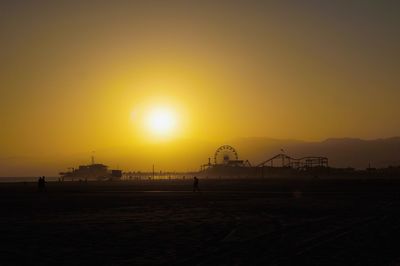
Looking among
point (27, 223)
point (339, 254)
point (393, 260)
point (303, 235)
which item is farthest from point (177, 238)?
point (27, 223)

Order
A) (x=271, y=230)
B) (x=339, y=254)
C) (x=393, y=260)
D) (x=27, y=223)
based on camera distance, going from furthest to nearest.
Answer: (x=27, y=223), (x=271, y=230), (x=339, y=254), (x=393, y=260)

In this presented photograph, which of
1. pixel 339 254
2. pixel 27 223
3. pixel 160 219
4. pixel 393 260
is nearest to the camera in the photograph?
pixel 393 260

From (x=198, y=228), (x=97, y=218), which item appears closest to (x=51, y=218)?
(x=97, y=218)

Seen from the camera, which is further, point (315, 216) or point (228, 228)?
point (315, 216)

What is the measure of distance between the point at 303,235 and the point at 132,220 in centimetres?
939

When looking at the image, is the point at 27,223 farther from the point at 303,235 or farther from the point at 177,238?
the point at 303,235

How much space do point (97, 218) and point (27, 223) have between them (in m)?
3.57

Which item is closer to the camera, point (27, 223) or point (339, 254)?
point (339, 254)

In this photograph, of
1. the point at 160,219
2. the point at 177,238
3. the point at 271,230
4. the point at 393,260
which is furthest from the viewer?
the point at 160,219

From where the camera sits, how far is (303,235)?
18.6 m

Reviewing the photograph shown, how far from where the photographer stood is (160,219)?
83.0 feet

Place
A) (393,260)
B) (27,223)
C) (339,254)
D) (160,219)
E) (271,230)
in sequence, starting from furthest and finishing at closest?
1. (160,219)
2. (27,223)
3. (271,230)
4. (339,254)
5. (393,260)

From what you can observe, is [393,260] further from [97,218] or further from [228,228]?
[97,218]

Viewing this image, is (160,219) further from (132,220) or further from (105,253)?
(105,253)
